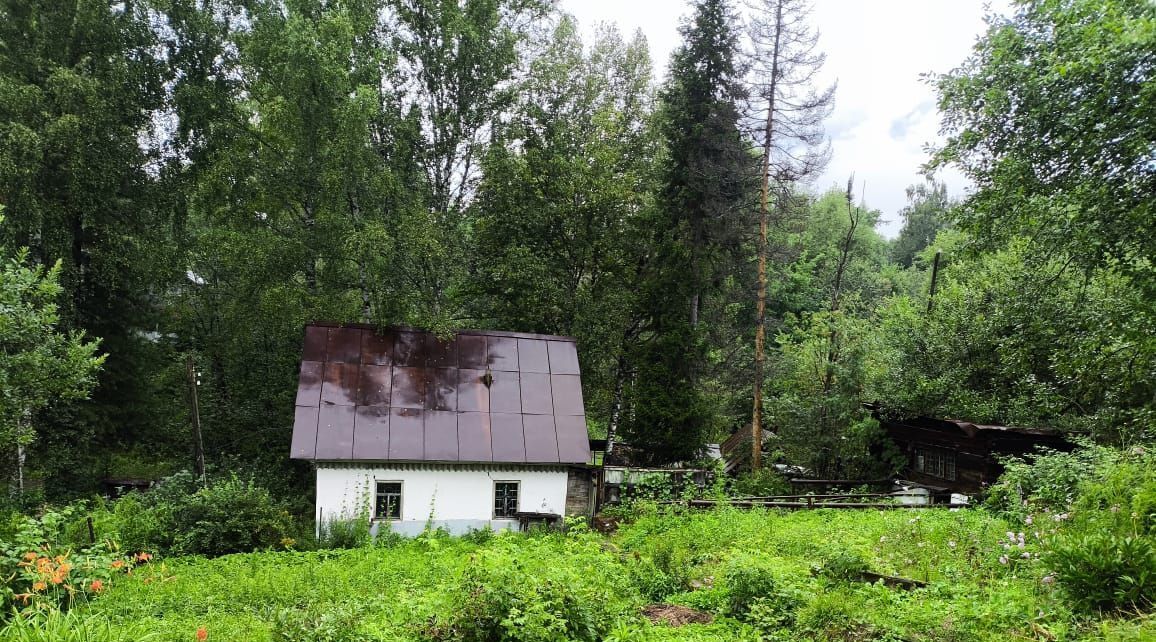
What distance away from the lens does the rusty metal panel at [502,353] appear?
1758 centimetres

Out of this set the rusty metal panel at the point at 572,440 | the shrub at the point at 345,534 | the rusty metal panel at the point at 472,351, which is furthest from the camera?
the rusty metal panel at the point at 472,351

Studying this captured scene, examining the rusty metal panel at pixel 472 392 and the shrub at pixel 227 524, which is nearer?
the shrub at pixel 227 524

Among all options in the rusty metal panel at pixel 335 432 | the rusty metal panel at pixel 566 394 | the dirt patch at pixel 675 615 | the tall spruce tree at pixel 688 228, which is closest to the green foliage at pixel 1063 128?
the tall spruce tree at pixel 688 228

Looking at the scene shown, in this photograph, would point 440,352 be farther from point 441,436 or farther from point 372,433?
point 372,433

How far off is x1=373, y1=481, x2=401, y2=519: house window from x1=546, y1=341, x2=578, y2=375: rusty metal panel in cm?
541

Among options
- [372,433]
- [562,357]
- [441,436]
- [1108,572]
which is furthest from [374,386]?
[1108,572]

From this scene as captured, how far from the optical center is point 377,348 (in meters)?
16.9

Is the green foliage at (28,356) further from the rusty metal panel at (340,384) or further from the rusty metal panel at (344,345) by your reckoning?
the rusty metal panel at (344,345)

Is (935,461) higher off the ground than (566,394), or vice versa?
(566,394)

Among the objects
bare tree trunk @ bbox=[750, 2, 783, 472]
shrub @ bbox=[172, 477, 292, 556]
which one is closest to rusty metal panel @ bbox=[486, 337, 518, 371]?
shrub @ bbox=[172, 477, 292, 556]

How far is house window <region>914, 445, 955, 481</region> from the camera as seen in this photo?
18.6 meters

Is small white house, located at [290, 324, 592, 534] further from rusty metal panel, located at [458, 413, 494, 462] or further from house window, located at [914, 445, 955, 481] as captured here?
house window, located at [914, 445, 955, 481]

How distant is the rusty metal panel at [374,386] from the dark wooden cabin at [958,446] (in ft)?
51.5

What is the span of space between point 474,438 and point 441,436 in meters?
0.84
